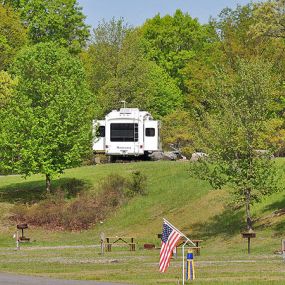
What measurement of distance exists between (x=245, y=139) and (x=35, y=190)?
81.6ft

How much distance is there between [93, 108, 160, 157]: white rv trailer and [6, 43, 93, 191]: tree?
18.4 feet

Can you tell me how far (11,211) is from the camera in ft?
227

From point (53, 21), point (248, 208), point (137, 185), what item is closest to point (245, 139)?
point (248, 208)

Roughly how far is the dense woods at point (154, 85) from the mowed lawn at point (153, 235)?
93.9 inches

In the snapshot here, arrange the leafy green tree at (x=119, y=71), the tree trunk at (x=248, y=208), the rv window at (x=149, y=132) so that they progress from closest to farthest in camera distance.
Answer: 1. the tree trunk at (x=248, y=208)
2. the rv window at (x=149, y=132)
3. the leafy green tree at (x=119, y=71)

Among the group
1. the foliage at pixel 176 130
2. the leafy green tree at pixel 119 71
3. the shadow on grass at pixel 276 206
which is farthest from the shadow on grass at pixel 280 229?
the leafy green tree at pixel 119 71

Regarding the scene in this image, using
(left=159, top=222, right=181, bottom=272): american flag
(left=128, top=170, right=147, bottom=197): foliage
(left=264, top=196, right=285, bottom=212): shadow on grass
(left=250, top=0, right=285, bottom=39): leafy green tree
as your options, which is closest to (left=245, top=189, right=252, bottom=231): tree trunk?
(left=264, top=196, right=285, bottom=212): shadow on grass

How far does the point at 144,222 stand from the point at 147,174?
32.9ft

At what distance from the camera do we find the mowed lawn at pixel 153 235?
37.4m

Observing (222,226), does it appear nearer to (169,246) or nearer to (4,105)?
(169,246)

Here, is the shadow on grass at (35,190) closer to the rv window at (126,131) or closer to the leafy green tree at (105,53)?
the rv window at (126,131)

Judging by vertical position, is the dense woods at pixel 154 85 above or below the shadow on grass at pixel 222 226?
above

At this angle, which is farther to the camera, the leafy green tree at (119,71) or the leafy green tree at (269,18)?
the leafy green tree at (119,71)

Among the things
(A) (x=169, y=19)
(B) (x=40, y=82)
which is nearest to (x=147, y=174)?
(B) (x=40, y=82)
